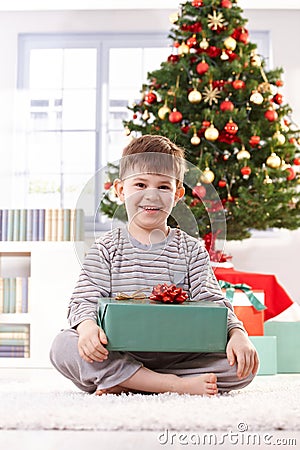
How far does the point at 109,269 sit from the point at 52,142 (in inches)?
81.2

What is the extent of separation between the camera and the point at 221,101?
261 centimetres

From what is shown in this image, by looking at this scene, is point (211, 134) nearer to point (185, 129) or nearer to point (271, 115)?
point (185, 129)

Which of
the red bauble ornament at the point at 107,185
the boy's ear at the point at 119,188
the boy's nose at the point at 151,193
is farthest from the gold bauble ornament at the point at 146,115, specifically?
the boy's nose at the point at 151,193

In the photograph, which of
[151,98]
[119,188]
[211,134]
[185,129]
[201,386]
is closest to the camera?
[201,386]

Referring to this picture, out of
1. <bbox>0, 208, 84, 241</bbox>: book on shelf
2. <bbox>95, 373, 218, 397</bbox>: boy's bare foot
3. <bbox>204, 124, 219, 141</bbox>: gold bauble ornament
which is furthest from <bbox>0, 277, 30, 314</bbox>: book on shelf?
<bbox>95, 373, 218, 397</bbox>: boy's bare foot

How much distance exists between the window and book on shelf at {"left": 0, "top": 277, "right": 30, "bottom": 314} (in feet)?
2.61

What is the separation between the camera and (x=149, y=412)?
1048mm

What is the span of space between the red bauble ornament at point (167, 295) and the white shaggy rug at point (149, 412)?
200mm

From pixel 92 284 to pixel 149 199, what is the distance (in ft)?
0.76

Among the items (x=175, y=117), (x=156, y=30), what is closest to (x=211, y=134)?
(x=175, y=117)

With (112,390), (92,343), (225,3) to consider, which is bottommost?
(112,390)

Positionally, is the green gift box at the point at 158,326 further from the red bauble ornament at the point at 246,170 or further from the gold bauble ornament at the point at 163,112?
the gold bauble ornament at the point at 163,112

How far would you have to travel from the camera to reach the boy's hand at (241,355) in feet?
4.43

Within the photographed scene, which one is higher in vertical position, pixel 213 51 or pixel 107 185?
pixel 213 51
